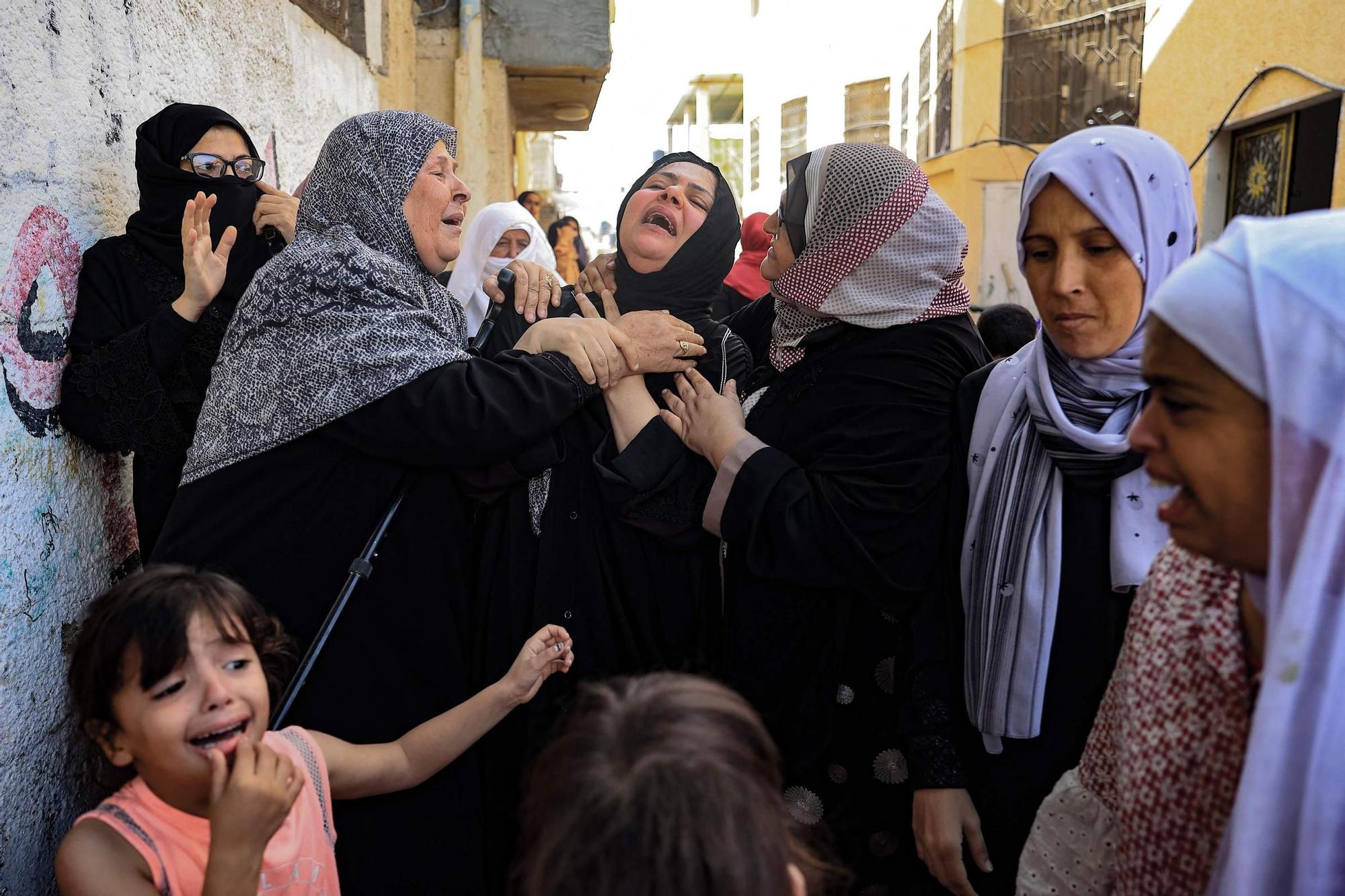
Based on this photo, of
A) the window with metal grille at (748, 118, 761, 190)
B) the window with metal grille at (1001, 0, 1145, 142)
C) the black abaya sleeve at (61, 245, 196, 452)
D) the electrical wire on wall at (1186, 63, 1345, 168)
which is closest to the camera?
the black abaya sleeve at (61, 245, 196, 452)

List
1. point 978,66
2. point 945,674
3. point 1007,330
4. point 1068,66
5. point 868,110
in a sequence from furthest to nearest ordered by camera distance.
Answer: point 868,110 < point 978,66 < point 1068,66 < point 1007,330 < point 945,674

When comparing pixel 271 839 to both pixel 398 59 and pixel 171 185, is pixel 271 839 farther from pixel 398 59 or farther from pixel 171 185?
pixel 398 59

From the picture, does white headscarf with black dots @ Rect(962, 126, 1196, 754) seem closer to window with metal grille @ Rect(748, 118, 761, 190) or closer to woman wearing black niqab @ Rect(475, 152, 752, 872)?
woman wearing black niqab @ Rect(475, 152, 752, 872)

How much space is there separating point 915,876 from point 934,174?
13816 mm

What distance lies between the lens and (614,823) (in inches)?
39.4

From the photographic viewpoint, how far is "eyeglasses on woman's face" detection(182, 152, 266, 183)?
240 cm

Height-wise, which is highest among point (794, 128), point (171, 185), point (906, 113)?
point (794, 128)

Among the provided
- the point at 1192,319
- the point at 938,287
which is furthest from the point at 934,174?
the point at 1192,319

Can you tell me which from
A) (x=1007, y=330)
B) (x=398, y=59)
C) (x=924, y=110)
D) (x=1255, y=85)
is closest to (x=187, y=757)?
(x=1007, y=330)

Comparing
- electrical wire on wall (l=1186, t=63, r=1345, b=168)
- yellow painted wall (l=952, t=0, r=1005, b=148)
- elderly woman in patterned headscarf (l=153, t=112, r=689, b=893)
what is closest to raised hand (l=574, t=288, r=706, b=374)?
elderly woman in patterned headscarf (l=153, t=112, r=689, b=893)

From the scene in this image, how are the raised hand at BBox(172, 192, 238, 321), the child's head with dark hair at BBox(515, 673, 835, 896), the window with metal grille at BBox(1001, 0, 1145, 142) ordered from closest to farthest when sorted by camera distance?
the child's head with dark hair at BBox(515, 673, 835, 896), the raised hand at BBox(172, 192, 238, 321), the window with metal grille at BBox(1001, 0, 1145, 142)

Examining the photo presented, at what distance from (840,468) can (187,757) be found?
112 cm

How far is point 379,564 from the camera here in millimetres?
1893

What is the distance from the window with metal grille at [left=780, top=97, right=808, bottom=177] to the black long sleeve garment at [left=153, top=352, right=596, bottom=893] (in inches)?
752
